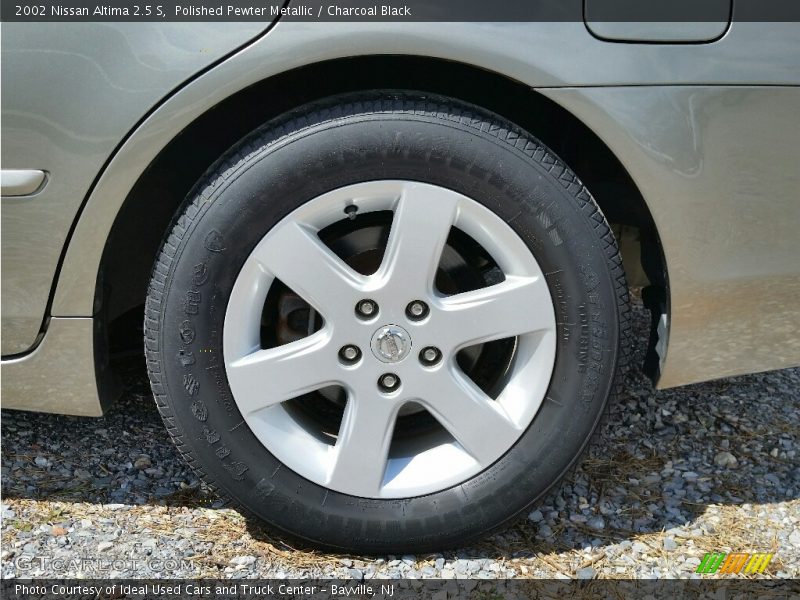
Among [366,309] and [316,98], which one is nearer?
[366,309]

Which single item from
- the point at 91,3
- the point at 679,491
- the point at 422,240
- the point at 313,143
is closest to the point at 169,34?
the point at 91,3

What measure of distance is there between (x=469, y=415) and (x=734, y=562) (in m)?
0.70

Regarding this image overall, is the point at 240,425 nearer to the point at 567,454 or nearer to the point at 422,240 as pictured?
the point at 422,240

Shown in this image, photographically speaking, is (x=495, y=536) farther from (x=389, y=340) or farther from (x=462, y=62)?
(x=462, y=62)

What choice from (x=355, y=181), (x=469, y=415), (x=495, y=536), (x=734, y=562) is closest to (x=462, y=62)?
(x=355, y=181)

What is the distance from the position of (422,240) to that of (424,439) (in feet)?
1.64

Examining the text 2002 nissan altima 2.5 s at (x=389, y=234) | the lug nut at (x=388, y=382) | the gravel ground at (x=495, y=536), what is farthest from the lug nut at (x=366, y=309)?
the gravel ground at (x=495, y=536)

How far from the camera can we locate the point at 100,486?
2.07 meters

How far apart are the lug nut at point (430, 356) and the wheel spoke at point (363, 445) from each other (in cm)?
12

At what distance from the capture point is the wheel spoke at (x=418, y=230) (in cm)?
167

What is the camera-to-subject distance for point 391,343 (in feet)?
5.57

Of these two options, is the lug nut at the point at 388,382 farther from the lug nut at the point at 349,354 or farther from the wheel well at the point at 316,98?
the wheel well at the point at 316,98

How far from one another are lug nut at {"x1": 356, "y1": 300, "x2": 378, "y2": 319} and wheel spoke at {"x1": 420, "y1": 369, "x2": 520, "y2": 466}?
0.19 meters

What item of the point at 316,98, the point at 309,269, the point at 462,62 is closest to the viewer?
the point at 462,62
